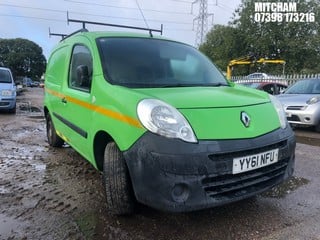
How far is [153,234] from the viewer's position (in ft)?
10.5

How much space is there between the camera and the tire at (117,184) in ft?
10.8

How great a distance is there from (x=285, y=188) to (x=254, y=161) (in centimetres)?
144

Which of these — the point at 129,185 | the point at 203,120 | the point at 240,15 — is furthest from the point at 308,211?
the point at 240,15

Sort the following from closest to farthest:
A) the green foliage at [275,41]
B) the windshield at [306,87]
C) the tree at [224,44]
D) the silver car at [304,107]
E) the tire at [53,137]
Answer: the tire at [53,137] → the silver car at [304,107] → the windshield at [306,87] → the green foliage at [275,41] → the tree at [224,44]

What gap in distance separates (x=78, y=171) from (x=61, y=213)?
1.51 metres

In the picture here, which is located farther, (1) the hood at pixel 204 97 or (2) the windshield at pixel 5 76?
(2) the windshield at pixel 5 76

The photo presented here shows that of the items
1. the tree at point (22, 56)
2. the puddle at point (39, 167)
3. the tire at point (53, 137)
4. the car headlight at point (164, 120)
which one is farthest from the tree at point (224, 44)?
the tree at point (22, 56)

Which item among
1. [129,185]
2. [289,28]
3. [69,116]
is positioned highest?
[289,28]

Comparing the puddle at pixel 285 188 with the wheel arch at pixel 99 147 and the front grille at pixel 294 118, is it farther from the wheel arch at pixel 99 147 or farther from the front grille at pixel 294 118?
the front grille at pixel 294 118

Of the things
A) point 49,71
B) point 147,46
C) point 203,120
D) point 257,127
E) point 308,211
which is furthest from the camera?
point 49,71

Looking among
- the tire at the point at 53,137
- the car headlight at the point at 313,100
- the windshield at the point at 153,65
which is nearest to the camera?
the windshield at the point at 153,65

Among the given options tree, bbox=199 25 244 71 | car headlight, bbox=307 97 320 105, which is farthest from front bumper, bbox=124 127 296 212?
tree, bbox=199 25 244 71

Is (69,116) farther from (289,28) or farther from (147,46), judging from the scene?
(289,28)

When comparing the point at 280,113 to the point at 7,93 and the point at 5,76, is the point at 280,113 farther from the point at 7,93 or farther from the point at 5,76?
the point at 5,76
